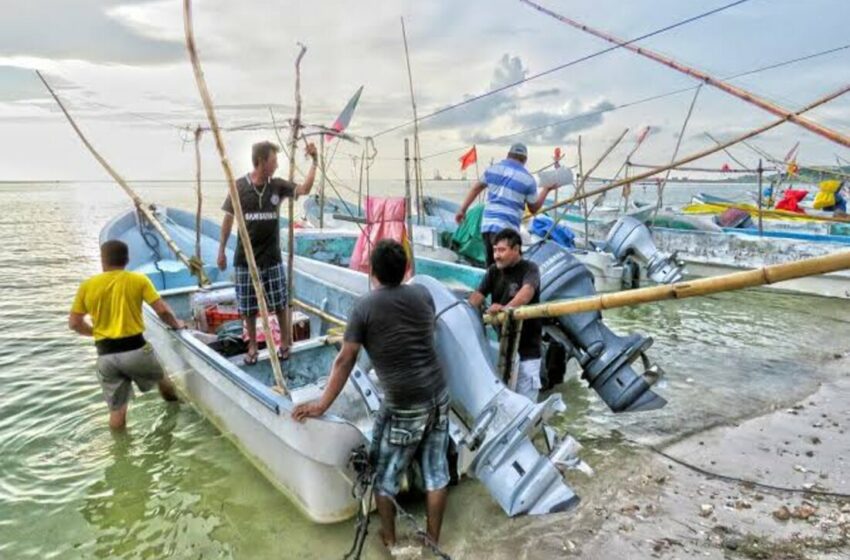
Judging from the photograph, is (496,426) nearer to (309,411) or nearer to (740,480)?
(309,411)

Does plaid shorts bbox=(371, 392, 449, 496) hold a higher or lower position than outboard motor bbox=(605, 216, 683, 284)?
lower

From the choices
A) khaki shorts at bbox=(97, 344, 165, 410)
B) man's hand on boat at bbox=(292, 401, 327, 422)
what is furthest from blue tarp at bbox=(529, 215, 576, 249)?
man's hand on boat at bbox=(292, 401, 327, 422)

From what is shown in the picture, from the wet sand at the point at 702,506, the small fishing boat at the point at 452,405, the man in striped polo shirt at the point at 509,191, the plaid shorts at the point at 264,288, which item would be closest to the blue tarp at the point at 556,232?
the man in striped polo shirt at the point at 509,191

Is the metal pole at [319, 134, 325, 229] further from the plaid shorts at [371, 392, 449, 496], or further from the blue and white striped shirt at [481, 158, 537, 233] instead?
the plaid shorts at [371, 392, 449, 496]

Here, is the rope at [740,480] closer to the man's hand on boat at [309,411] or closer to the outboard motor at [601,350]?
the outboard motor at [601,350]

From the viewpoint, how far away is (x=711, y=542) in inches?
132

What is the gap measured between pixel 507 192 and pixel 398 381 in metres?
3.07

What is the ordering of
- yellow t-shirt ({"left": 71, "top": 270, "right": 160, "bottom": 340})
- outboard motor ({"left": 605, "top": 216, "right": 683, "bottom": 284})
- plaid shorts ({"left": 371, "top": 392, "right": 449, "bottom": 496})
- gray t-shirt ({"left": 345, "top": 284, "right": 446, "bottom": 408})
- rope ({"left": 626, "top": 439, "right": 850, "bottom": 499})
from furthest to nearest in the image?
outboard motor ({"left": 605, "top": 216, "right": 683, "bottom": 284})
yellow t-shirt ({"left": 71, "top": 270, "right": 160, "bottom": 340})
rope ({"left": 626, "top": 439, "right": 850, "bottom": 499})
plaid shorts ({"left": 371, "top": 392, "right": 449, "bottom": 496})
gray t-shirt ({"left": 345, "top": 284, "right": 446, "bottom": 408})

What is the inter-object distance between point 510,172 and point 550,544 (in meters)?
3.50

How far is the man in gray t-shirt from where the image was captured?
2971 millimetres

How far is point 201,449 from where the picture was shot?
4.90 metres

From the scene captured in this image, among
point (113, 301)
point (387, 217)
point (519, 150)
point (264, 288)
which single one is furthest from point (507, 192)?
point (113, 301)

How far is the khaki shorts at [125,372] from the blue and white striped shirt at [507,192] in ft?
11.5

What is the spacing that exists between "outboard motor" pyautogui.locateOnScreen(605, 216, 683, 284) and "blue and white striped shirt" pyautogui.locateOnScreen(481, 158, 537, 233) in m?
5.30
